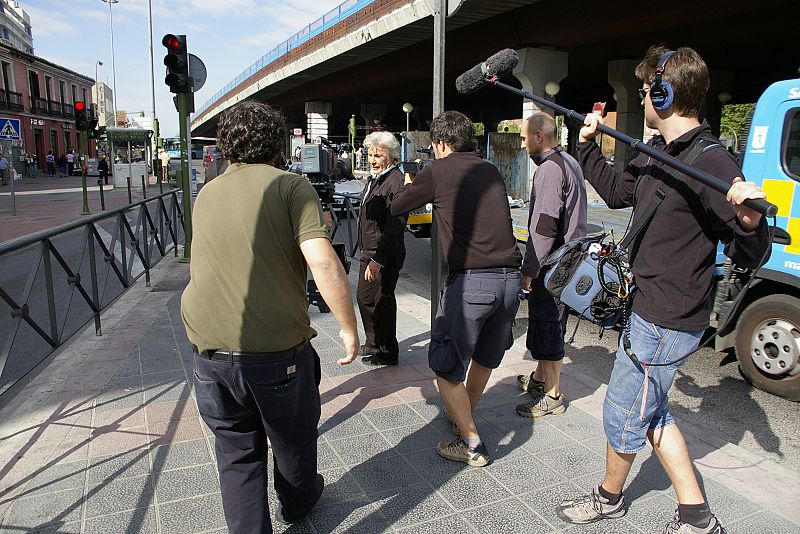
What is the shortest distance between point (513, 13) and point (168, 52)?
1147 centimetres

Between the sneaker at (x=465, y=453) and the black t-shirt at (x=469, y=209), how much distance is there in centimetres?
100

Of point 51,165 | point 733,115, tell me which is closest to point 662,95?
point 51,165

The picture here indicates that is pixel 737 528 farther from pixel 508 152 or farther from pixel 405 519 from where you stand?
pixel 508 152

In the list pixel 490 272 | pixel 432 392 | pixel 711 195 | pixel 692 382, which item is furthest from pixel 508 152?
pixel 711 195

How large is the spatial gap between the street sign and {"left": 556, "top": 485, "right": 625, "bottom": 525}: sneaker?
9170 mm

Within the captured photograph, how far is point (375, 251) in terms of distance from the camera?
15.6 feet

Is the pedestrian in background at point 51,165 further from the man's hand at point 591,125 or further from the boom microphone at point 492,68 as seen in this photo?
the man's hand at point 591,125

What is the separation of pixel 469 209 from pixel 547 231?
83 centimetres

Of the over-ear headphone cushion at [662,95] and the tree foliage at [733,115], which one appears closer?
the over-ear headphone cushion at [662,95]

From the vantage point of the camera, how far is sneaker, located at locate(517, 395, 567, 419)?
397 cm

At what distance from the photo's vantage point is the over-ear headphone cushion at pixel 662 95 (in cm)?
236

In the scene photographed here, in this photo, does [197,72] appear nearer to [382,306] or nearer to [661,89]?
[382,306]

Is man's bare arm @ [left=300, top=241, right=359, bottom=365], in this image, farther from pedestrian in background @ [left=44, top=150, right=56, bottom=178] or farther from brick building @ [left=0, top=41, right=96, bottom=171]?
pedestrian in background @ [left=44, top=150, right=56, bottom=178]

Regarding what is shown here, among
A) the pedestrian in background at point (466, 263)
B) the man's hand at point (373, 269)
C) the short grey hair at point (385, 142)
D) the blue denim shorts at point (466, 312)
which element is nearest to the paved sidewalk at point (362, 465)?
the pedestrian in background at point (466, 263)
